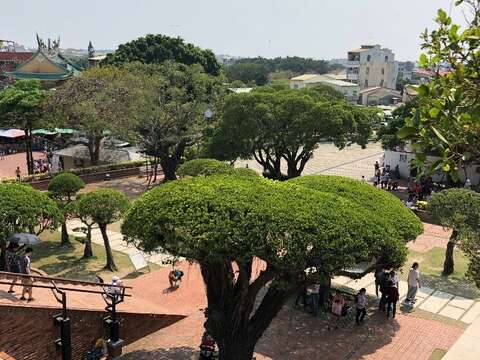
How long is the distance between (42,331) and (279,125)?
15705mm

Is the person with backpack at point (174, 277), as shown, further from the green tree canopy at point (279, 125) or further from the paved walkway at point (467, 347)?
the green tree canopy at point (279, 125)

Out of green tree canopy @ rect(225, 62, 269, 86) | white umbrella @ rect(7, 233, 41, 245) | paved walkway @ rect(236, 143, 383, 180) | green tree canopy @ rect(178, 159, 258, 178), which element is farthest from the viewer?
Result: green tree canopy @ rect(225, 62, 269, 86)

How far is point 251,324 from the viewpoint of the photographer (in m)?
9.80

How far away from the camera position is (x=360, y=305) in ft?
41.1

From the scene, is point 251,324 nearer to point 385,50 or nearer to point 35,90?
point 35,90

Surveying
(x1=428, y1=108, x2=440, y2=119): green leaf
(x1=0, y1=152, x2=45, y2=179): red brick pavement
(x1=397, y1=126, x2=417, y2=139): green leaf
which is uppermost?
(x1=428, y1=108, x2=440, y2=119): green leaf

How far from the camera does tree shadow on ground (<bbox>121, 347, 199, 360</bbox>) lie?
10828 millimetres

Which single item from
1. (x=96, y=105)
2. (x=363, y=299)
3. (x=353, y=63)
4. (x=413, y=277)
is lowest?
(x=363, y=299)

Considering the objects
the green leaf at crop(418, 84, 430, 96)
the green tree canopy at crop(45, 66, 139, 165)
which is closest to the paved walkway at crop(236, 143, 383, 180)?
the green tree canopy at crop(45, 66, 139, 165)

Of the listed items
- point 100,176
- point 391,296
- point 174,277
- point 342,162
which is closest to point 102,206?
point 174,277

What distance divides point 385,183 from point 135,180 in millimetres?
14392

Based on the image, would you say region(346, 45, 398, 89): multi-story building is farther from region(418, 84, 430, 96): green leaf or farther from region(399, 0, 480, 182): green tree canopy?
region(418, 84, 430, 96): green leaf

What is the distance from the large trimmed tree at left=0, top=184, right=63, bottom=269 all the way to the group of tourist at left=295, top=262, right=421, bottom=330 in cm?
737

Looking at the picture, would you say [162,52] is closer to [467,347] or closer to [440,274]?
[440,274]
